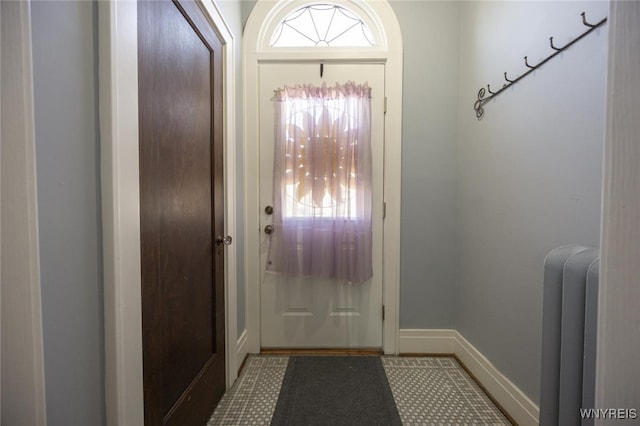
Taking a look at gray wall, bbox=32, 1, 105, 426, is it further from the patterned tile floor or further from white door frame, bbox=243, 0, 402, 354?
white door frame, bbox=243, 0, 402, 354

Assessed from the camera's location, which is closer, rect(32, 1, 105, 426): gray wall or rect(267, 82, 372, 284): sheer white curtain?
rect(32, 1, 105, 426): gray wall

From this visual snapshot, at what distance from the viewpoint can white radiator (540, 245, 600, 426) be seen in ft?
2.40

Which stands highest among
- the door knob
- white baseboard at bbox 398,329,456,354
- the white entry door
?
the door knob

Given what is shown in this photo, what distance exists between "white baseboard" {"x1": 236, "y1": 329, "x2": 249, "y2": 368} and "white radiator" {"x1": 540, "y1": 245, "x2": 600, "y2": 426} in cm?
152

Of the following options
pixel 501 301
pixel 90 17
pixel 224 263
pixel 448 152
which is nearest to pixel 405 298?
pixel 501 301

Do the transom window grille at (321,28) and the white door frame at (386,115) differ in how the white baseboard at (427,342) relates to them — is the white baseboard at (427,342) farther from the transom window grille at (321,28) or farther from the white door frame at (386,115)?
the transom window grille at (321,28)

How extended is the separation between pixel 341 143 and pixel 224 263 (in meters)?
1.07

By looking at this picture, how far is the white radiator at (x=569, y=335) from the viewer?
2.40 feet

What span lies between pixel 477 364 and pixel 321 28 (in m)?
2.45

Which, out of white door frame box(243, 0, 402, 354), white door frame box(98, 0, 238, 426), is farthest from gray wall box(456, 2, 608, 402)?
white door frame box(98, 0, 238, 426)

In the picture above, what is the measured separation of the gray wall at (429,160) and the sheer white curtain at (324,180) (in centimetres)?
30

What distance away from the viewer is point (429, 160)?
198cm

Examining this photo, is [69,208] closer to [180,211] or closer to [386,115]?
[180,211]

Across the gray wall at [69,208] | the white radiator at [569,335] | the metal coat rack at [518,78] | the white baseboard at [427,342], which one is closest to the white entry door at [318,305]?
the white baseboard at [427,342]
